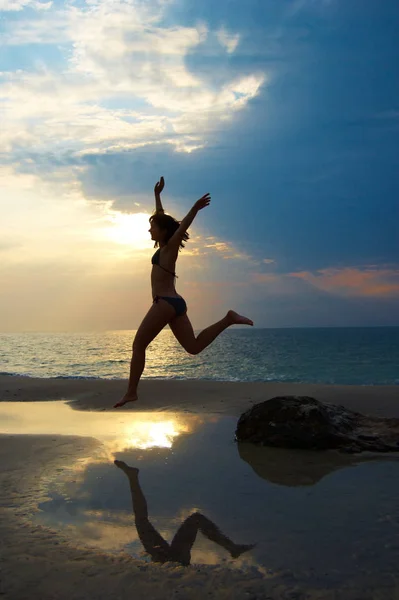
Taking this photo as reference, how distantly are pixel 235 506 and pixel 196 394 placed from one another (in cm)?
795

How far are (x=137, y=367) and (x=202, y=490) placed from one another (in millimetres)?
2301

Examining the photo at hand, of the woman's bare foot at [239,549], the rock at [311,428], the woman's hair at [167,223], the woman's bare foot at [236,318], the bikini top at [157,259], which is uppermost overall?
the woman's hair at [167,223]

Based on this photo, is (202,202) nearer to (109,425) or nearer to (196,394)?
(109,425)

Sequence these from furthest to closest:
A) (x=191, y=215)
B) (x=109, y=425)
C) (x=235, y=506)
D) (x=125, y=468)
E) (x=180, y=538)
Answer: (x=109, y=425) → (x=191, y=215) → (x=125, y=468) → (x=235, y=506) → (x=180, y=538)

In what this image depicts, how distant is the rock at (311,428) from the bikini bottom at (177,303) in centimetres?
183

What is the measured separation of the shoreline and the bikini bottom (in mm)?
3430

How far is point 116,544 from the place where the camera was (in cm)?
343

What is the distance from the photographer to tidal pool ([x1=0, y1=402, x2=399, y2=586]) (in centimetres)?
322

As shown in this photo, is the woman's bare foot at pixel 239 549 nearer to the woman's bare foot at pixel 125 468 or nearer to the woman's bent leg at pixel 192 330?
the woman's bare foot at pixel 125 468

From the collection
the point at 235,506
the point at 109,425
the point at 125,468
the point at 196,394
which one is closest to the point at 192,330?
the point at 125,468

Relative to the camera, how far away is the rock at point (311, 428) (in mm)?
6238

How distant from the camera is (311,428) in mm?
6359

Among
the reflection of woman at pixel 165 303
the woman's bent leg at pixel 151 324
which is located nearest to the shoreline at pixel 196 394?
the reflection of woman at pixel 165 303

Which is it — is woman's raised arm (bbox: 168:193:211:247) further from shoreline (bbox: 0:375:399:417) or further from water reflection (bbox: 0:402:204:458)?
shoreline (bbox: 0:375:399:417)
